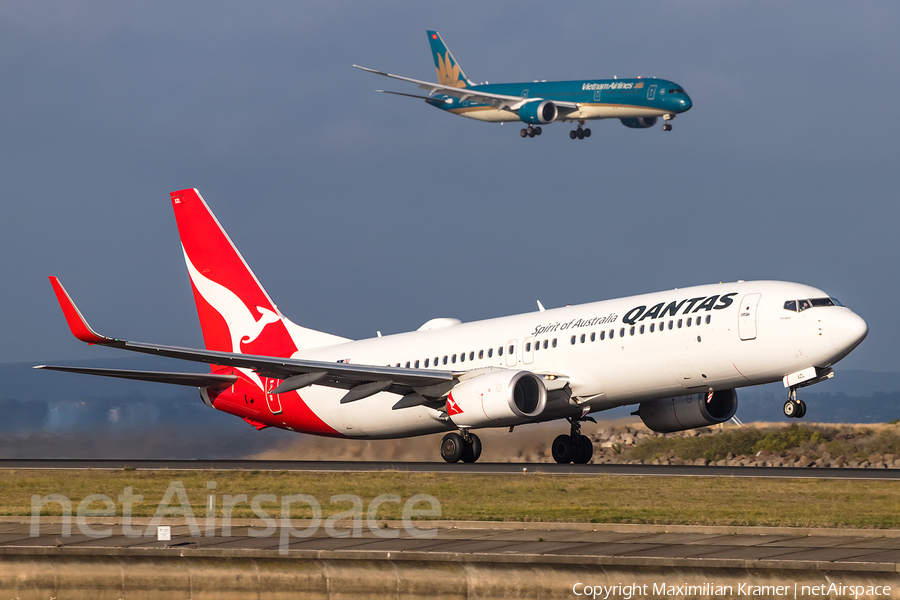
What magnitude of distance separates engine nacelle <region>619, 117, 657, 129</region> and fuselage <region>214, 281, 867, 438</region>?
2758 centimetres

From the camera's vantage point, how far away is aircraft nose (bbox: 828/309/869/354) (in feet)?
95.1

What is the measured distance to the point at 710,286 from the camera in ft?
106

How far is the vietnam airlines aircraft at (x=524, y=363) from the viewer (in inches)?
1180

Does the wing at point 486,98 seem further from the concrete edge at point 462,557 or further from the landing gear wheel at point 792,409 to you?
the concrete edge at point 462,557

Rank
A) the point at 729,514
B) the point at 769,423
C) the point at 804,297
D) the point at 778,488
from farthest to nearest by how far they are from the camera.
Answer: the point at 769,423 < the point at 804,297 < the point at 778,488 < the point at 729,514

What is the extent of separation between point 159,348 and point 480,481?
32.5 feet

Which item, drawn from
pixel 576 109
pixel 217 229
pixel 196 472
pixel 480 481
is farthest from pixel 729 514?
pixel 576 109

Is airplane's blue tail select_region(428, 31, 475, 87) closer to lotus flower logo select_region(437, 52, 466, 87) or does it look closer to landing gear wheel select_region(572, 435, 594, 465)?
lotus flower logo select_region(437, 52, 466, 87)

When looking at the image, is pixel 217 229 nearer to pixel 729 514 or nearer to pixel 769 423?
pixel 769 423

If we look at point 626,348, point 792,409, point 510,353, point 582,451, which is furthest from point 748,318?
point 582,451

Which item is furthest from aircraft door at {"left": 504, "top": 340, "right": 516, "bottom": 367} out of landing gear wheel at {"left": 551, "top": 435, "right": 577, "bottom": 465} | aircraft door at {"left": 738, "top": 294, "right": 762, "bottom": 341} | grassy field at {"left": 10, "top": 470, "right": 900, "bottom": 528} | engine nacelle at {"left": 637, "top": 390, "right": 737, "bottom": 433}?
aircraft door at {"left": 738, "top": 294, "right": 762, "bottom": 341}

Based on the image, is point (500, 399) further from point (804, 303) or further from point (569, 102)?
point (569, 102)

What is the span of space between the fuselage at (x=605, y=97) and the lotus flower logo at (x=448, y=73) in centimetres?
731

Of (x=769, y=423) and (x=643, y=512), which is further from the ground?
(x=769, y=423)
